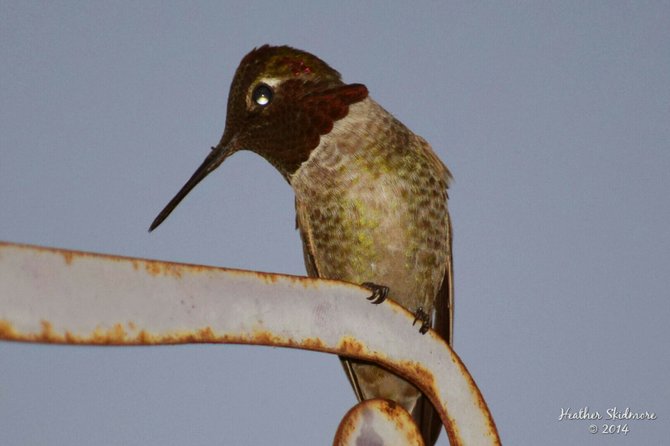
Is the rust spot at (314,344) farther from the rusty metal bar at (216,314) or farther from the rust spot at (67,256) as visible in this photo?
the rust spot at (67,256)

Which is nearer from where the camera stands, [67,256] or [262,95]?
[67,256]

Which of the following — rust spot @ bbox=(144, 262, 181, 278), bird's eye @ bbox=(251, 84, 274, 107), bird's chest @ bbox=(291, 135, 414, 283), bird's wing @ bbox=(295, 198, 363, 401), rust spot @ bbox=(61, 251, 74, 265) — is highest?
bird's eye @ bbox=(251, 84, 274, 107)

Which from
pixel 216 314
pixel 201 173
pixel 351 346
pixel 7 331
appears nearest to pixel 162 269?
pixel 216 314

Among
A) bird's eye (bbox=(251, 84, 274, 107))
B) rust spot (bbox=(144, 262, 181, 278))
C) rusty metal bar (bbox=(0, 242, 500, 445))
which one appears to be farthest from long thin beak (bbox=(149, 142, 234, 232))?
rust spot (bbox=(144, 262, 181, 278))

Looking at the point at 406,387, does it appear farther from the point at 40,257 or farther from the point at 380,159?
the point at 40,257

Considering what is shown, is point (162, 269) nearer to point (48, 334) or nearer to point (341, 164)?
point (48, 334)

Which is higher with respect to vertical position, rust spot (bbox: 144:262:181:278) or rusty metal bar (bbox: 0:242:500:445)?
rust spot (bbox: 144:262:181:278)

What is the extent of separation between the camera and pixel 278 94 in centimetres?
246

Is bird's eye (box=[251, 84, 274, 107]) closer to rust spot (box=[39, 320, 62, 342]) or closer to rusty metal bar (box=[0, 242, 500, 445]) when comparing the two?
rusty metal bar (box=[0, 242, 500, 445])

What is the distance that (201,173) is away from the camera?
224cm

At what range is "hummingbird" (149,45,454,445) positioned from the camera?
2451mm

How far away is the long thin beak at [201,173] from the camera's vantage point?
1.93 meters

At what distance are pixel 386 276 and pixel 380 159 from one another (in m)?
0.38

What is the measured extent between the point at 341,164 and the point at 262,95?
1.05ft
